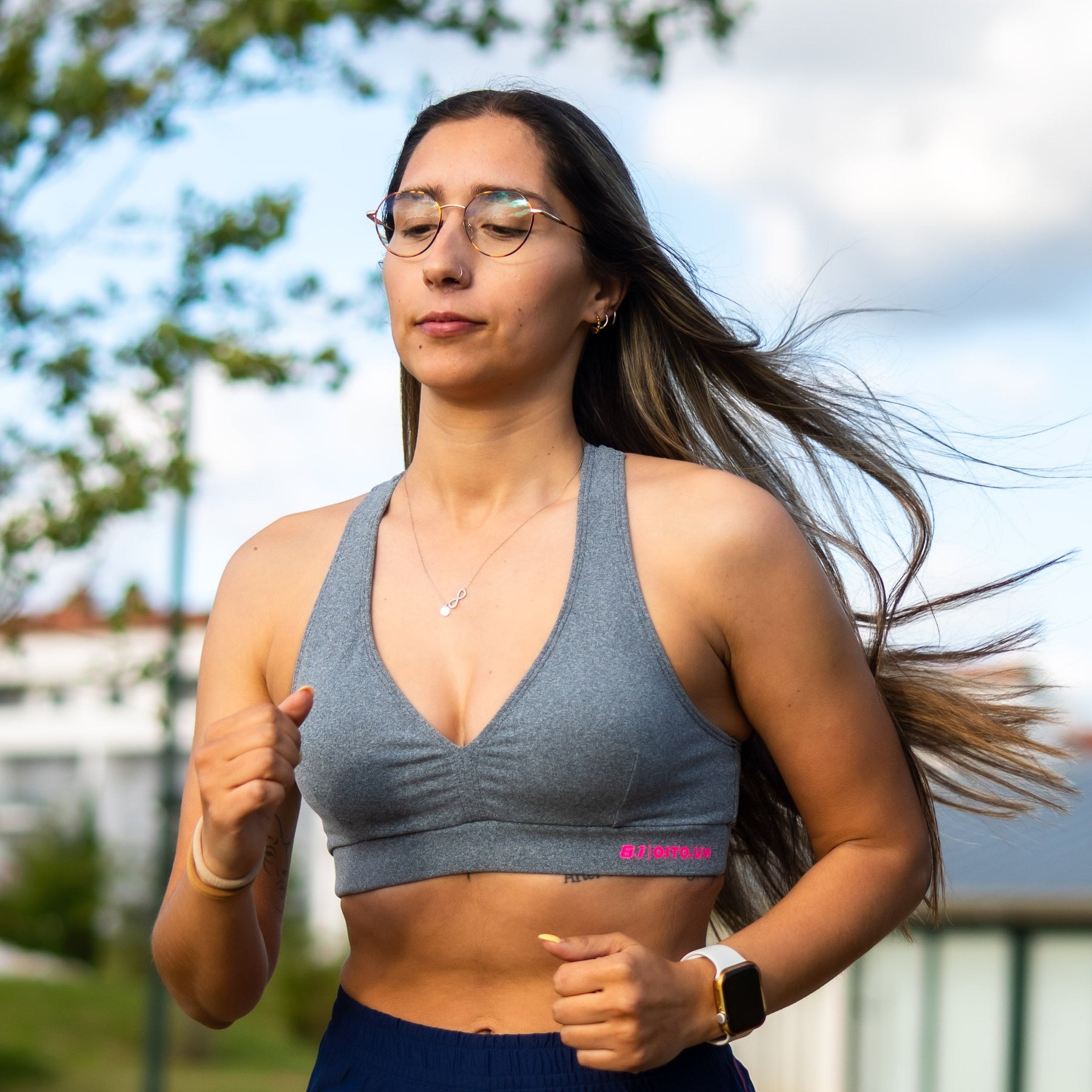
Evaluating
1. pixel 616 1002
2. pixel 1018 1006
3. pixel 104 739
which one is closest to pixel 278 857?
pixel 616 1002

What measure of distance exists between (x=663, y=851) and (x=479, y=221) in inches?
39.0

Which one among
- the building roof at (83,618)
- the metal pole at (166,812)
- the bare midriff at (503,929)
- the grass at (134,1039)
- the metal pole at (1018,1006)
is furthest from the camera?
the grass at (134,1039)

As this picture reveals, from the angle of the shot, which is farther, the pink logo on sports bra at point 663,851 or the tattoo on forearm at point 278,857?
the tattoo on forearm at point 278,857

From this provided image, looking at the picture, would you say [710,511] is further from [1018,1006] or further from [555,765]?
[1018,1006]

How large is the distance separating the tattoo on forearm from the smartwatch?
0.73 meters

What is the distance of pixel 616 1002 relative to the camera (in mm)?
1871

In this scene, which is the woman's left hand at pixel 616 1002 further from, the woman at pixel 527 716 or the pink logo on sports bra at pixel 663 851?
the pink logo on sports bra at pixel 663 851

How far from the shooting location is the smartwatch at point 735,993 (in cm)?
200

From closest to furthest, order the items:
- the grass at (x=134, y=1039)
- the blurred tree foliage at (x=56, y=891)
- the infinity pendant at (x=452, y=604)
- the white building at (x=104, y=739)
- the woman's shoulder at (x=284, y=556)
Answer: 1. the infinity pendant at (x=452, y=604)
2. the woman's shoulder at (x=284, y=556)
3. the white building at (x=104, y=739)
4. the grass at (x=134, y=1039)
5. the blurred tree foliage at (x=56, y=891)

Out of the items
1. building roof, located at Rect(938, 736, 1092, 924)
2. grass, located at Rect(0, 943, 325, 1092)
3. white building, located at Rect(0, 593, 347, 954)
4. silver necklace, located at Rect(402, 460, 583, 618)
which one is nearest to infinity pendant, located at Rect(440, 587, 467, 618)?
silver necklace, located at Rect(402, 460, 583, 618)

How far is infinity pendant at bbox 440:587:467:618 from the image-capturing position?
90.8 inches

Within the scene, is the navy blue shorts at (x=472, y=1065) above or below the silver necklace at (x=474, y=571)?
below

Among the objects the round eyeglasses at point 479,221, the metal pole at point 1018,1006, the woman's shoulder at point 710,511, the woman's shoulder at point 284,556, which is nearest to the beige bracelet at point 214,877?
the woman's shoulder at point 284,556

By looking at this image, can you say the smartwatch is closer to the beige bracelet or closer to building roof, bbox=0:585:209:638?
the beige bracelet
